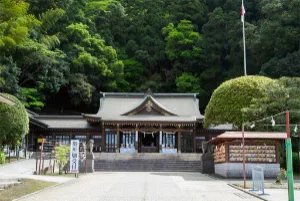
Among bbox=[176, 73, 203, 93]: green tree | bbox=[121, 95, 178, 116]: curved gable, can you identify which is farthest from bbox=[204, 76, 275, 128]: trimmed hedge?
bbox=[176, 73, 203, 93]: green tree

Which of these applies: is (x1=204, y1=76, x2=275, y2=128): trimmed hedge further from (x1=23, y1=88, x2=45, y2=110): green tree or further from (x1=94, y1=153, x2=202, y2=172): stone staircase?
(x1=23, y1=88, x2=45, y2=110): green tree

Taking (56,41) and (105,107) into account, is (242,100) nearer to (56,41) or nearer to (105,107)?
(105,107)

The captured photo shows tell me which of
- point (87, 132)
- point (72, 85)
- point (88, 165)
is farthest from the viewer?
point (72, 85)

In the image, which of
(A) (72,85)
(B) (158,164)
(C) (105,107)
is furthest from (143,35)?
(B) (158,164)

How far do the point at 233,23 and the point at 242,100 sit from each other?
24.0 meters

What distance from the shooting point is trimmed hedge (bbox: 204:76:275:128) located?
982 inches

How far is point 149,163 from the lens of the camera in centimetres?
2753

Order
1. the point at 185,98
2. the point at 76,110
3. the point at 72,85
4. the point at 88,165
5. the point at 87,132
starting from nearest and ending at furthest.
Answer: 1. the point at 88,165
2. the point at 87,132
3. the point at 185,98
4. the point at 72,85
5. the point at 76,110

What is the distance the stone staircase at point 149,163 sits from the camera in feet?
87.5

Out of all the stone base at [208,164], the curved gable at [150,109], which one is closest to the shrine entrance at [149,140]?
the curved gable at [150,109]

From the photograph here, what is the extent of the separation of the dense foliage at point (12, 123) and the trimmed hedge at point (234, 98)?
12727 millimetres

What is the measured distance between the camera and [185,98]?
40.2 m

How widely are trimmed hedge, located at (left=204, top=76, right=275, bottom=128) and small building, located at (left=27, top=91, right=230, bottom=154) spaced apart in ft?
23.7

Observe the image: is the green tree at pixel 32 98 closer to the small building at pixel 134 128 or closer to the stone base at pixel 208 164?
the small building at pixel 134 128
